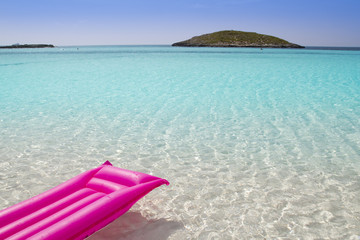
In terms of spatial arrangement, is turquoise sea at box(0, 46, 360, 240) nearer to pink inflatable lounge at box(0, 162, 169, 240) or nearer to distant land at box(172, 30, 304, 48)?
pink inflatable lounge at box(0, 162, 169, 240)

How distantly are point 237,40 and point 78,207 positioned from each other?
13604 cm

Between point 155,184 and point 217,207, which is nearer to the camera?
point 155,184

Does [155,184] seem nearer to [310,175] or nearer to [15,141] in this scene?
[310,175]

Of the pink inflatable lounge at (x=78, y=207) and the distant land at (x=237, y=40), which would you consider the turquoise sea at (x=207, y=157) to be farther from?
the distant land at (x=237, y=40)

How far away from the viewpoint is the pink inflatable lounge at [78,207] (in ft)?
9.41

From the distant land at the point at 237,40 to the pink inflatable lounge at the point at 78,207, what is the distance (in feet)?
411

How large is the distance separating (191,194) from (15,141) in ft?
14.4

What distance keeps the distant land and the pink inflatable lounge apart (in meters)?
125

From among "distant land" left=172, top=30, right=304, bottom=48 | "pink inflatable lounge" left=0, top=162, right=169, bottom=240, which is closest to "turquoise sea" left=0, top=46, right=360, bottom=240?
"pink inflatable lounge" left=0, top=162, right=169, bottom=240

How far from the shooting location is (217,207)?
408cm

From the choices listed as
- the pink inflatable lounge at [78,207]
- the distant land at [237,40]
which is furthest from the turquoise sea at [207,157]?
the distant land at [237,40]

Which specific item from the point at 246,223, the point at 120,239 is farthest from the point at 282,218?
the point at 120,239

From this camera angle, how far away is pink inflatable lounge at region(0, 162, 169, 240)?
9.41 feet

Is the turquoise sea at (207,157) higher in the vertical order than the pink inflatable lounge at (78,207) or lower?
lower
